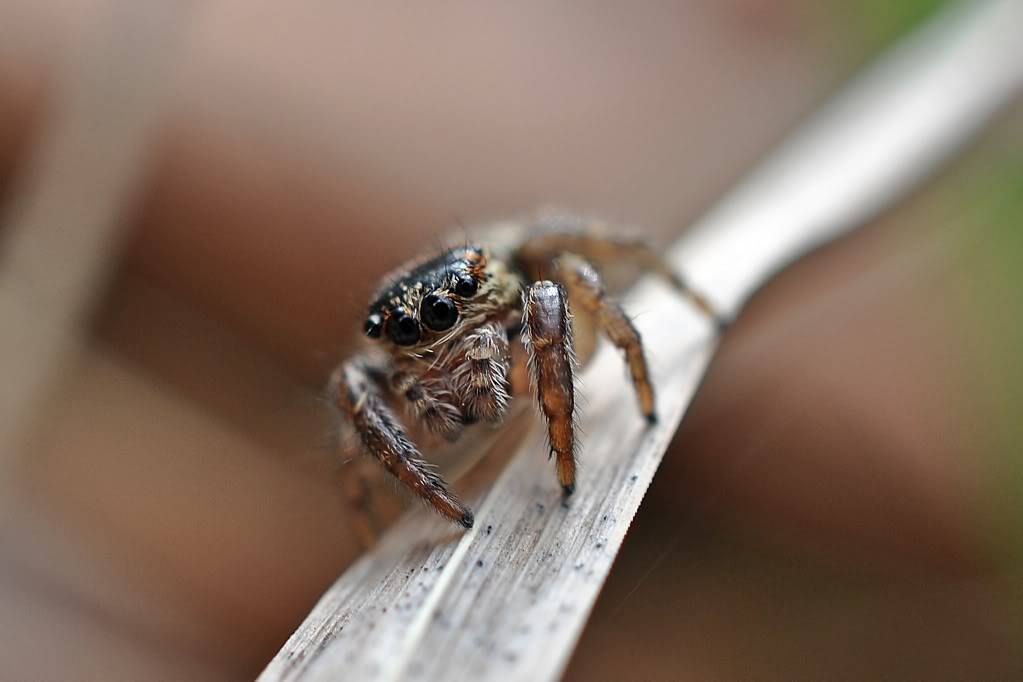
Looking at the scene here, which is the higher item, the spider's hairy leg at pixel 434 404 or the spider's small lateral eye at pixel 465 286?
the spider's small lateral eye at pixel 465 286

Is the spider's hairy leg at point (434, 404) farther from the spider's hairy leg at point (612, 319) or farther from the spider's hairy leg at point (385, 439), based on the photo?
the spider's hairy leg at point (612, 319)

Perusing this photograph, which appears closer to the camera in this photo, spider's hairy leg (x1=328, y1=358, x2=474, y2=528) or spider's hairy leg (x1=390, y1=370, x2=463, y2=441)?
spider's hairy leg (x1=328, y1=358, x2=474, y2=528)

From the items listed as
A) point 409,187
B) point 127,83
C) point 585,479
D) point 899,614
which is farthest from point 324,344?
point 899,614

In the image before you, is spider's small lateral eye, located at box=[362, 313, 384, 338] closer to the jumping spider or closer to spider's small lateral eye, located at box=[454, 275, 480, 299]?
the jumping spider

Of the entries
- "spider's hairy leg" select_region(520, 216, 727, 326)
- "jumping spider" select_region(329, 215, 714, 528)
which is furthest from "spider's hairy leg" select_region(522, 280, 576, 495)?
"spider's hairy leg" select_region(520, 216, 727, 326)

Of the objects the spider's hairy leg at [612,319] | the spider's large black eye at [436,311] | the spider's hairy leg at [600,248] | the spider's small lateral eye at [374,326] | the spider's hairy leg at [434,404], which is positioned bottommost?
the spider's hairy leg at [434,404]

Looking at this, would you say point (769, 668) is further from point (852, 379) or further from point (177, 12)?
point (177, 12)

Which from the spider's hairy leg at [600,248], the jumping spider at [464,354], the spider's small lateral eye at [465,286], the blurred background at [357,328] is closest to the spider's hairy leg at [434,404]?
the jumping spider at [464,354]

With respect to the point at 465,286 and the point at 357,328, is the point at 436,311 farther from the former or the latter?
the point at 357,328
